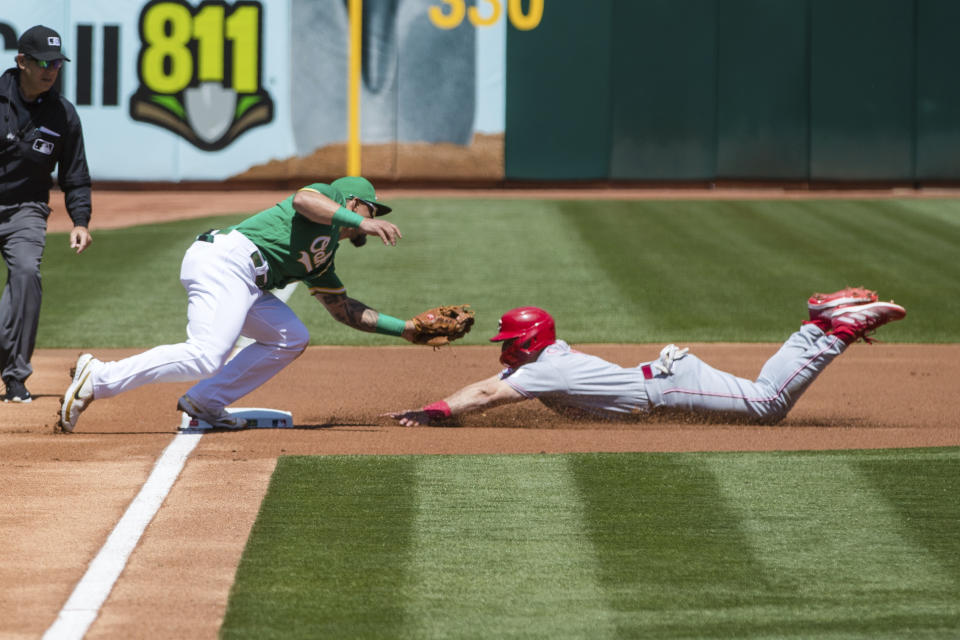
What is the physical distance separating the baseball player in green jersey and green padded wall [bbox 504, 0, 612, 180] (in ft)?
51.6

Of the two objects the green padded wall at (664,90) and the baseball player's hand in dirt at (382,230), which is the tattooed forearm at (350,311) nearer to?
the baseball player's hand in dirt at (382,230)

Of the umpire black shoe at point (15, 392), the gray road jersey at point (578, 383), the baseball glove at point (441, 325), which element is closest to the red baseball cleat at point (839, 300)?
the gray road jersey at point (578, 383)

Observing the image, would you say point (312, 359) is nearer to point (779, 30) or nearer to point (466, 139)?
point (466, 139)

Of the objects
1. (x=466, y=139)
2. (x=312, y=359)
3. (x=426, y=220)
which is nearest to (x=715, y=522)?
(x=312, y=359)

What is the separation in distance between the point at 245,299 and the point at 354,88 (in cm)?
1615

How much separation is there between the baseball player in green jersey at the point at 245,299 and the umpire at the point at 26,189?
1.30m

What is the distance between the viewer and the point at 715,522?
582 cm

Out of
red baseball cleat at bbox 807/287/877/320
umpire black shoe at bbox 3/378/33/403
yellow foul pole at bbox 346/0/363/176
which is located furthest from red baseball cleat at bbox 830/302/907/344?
yellow foul pole at bbox 346/0/363/176

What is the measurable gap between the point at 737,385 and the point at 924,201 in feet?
47.4

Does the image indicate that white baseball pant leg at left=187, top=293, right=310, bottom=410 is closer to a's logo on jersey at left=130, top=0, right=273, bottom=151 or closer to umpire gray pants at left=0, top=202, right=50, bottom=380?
umpire gray pants at left=0, top=202, right=50, bottom=380

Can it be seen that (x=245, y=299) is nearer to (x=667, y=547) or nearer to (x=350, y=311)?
(x=350, y=311)

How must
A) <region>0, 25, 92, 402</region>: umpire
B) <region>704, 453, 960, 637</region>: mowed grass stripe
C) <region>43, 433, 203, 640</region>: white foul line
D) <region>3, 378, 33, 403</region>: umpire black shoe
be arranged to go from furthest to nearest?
<region>3, 378, 33, 403</region>: umpire black shoe → <region>0, 25, 92, 402</region>: umpire → <region>704, 453, 960, 637</region>: mowed grass stripe → <region>43, 433, 203, 640</region>: white foul line

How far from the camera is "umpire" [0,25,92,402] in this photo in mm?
8359

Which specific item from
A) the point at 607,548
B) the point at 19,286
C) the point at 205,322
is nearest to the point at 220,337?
the point at 205,322
